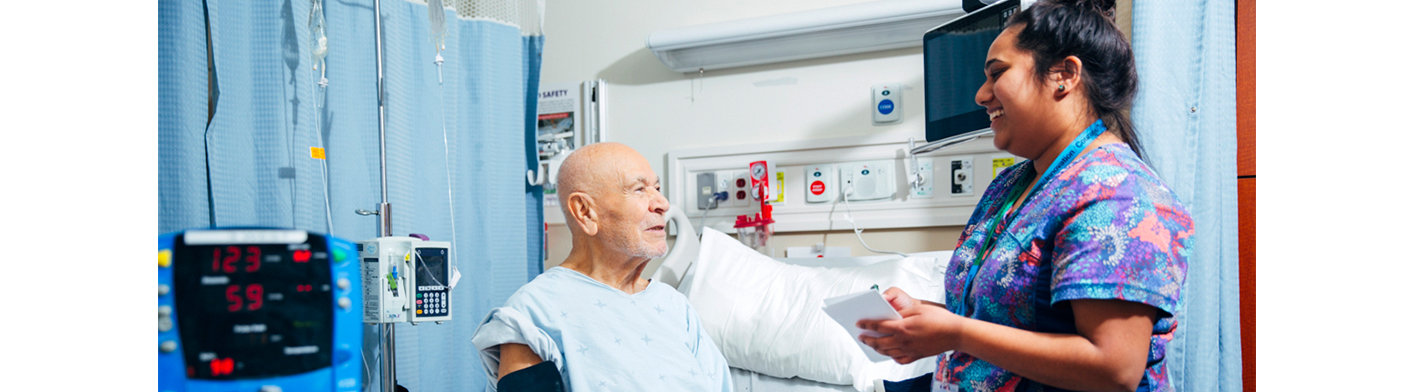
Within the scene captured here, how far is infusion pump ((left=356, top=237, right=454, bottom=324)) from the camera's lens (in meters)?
1.28

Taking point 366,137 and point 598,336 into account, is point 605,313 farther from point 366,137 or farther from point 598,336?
point 366,137

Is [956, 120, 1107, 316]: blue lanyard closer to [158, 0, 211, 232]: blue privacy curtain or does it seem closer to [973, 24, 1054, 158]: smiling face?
[973, 24, 1054, 158]: smiling face

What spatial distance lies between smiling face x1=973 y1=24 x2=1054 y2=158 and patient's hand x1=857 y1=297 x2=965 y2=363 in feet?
0.93

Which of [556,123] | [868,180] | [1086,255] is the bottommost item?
[1086,255]

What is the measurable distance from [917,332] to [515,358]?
2.17 ft

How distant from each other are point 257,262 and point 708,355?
3.55ft

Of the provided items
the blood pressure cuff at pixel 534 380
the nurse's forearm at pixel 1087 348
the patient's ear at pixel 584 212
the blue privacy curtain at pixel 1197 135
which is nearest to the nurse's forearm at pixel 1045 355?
the nurse's forearm at pixel 1087 348

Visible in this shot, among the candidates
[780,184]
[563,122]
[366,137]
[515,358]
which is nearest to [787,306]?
[780,184]

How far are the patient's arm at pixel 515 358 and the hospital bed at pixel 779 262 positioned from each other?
2.71 feet

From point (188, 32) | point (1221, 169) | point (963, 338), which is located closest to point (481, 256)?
point (188, 32)

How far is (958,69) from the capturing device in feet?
6.88

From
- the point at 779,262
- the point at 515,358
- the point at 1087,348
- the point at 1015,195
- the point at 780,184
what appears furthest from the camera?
the point at 780,184

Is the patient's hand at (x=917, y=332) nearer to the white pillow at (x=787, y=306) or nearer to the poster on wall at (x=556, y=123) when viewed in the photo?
the white pillow at (x=787, y=306)

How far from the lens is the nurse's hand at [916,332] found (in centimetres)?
83
